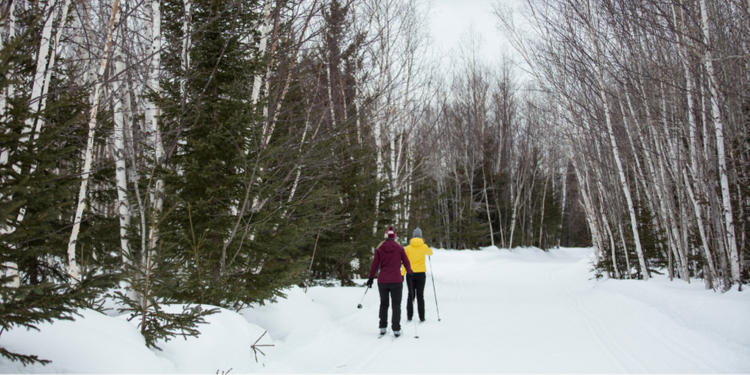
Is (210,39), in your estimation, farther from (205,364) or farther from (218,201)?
(205,364)

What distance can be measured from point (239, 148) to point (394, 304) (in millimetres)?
3344

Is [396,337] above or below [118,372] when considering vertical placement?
below

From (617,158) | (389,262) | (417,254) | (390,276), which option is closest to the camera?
(390,276)

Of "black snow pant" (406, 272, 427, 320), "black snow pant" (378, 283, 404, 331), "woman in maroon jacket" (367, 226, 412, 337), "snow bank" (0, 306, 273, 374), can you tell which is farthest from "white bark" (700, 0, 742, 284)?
"snow bank" (0, 306, 273, 374)

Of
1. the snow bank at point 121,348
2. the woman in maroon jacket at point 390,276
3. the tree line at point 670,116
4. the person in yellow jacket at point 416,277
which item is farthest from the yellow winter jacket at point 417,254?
the tree line at point 670,116

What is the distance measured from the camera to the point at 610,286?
11031 millimetres

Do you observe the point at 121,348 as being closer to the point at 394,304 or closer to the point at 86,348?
the point at 86,348

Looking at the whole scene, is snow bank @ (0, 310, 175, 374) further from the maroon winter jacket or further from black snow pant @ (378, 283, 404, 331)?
the maroon winter jacket

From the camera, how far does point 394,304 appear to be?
6789mm

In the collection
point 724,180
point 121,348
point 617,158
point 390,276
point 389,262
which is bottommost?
point 121,348

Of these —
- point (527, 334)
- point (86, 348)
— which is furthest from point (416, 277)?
point (86, 348)

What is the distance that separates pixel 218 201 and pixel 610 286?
9.83 m

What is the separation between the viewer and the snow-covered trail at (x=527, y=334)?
16.2 feet

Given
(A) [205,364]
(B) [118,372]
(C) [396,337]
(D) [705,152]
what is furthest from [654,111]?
(B) [118,372]
